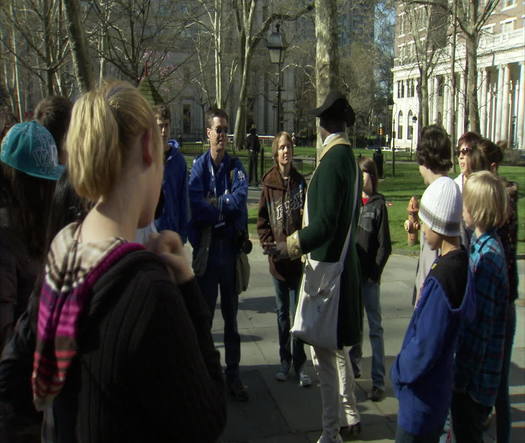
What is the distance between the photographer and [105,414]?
3.86 ft

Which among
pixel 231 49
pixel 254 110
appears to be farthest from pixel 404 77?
pixel 231 49

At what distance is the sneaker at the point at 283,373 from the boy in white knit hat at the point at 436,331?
1.97m

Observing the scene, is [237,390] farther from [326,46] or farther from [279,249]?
[326,46]

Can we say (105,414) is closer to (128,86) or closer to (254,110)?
(128,86)

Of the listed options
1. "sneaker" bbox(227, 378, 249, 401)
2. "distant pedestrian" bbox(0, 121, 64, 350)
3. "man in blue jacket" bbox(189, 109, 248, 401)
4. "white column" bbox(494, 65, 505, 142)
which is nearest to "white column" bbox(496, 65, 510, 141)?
"white column" bbox(494, 65, 505, 142)

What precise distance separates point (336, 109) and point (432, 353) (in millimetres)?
1639

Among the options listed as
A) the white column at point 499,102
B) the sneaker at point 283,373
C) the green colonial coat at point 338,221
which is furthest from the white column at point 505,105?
the green colonial coat at point 338,221

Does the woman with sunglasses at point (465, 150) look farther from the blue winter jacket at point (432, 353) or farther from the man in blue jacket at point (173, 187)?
the man in blue jacket at point (173, 187)

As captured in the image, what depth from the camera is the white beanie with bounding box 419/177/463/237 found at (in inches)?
103

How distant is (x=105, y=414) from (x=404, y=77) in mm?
82210

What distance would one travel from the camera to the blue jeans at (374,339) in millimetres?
4277

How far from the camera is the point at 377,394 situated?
421 centimetres

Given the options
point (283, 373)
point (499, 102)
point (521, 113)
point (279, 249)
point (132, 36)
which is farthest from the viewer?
point (499, 102)

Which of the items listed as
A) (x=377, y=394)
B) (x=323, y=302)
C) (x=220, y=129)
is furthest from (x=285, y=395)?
(x=220, y=129)
